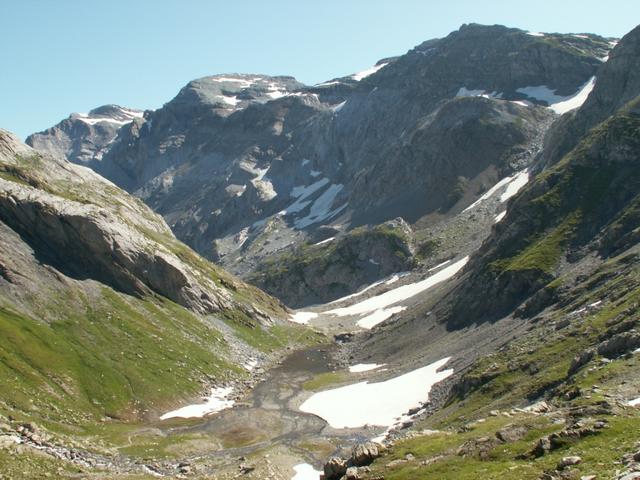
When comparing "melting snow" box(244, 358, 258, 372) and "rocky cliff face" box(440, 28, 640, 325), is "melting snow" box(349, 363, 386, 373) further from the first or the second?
"melting snow" box(244, 358, 258, 372)

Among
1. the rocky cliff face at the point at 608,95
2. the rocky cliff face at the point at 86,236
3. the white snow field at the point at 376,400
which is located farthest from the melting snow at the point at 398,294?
the white snow field at the point at 376,400

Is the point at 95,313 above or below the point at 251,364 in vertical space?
above

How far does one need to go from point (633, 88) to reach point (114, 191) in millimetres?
139820

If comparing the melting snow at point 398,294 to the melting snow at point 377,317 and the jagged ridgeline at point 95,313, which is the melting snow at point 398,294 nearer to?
the melting snow at point 377,317

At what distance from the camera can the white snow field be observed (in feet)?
235

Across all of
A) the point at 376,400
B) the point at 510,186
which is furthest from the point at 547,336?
the point at 510,186

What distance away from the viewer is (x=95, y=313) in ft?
282

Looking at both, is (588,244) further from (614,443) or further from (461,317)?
(614,443)

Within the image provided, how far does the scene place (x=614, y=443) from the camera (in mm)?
25609

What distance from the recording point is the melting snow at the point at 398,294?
489 feet

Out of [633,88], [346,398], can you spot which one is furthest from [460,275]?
[633,88]

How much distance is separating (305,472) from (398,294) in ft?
353

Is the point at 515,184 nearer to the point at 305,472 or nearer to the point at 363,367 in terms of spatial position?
the point at 363,367

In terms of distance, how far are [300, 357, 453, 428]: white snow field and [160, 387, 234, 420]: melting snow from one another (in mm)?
11095
